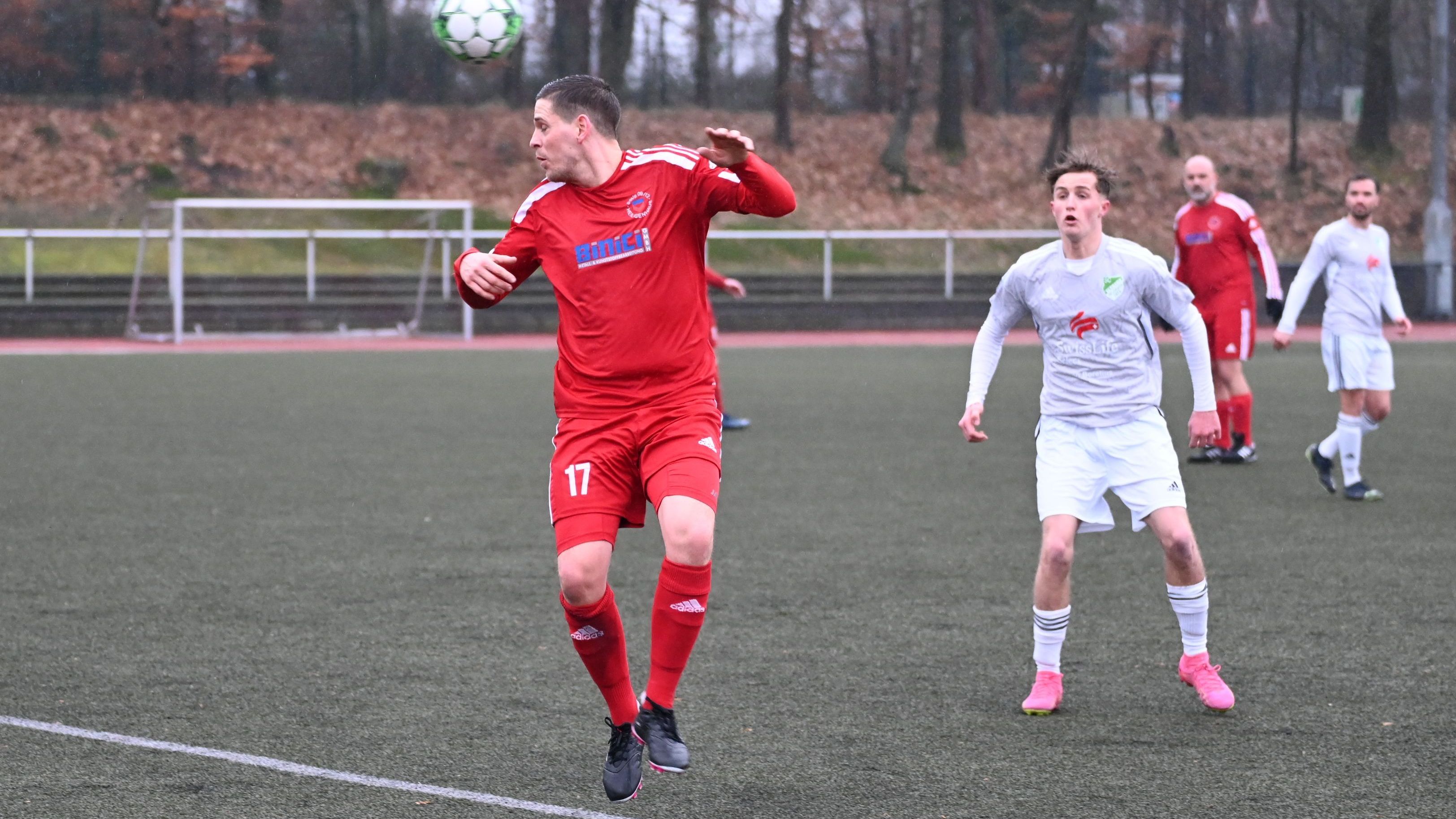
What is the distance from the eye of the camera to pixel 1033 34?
1788 inches

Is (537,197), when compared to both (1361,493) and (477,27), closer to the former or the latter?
(1361,493)

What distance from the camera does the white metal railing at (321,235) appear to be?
1043 inches

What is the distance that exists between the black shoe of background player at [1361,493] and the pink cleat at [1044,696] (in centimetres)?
536

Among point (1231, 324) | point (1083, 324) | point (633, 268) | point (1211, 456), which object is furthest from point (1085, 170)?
point (1211, 456)

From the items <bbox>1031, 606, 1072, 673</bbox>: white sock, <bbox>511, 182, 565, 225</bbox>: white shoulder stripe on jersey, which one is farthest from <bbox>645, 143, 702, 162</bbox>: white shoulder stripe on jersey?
<bbox>1031, 606, 1072, 673</bbox>: white sock

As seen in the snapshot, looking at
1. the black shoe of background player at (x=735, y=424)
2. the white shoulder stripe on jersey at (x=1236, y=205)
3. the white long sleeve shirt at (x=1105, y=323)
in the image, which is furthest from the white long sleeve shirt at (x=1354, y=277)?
the black shoe of background player at (x=735, y=424)

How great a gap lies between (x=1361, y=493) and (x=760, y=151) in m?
32.5

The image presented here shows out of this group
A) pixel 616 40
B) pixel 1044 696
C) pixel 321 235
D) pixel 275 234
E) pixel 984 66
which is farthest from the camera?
pixel 984 66

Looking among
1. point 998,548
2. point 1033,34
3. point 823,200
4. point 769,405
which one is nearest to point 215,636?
point 998,548

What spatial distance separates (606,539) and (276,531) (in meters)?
4.86

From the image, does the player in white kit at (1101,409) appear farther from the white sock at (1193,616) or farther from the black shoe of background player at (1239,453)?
the black shoe of background player at (1239,453)

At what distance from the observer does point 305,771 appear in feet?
15.3

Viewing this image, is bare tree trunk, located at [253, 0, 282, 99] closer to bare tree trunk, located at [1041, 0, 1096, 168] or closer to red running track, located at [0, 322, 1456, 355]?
red running track, located at [0, 322, 1456, 355]

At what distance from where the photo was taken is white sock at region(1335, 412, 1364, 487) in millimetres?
10047
